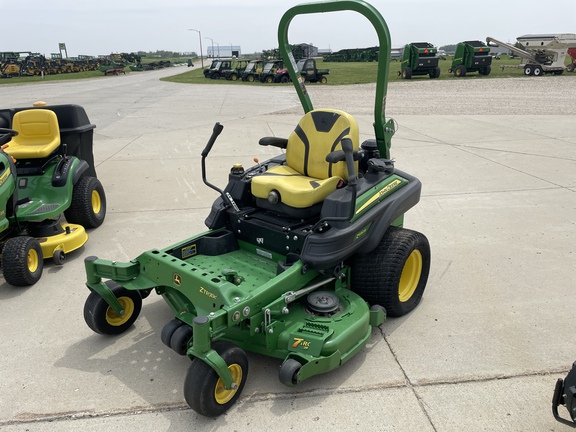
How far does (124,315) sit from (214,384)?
1163 millimetres

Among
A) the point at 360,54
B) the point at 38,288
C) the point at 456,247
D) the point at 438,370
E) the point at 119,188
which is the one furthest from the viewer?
the point at 360,54

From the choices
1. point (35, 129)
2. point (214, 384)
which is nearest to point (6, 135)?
point (35, 129)

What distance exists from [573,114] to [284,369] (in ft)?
42.3

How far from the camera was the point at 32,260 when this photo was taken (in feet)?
13.3

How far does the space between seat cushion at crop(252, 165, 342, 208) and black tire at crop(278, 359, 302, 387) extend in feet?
3.62

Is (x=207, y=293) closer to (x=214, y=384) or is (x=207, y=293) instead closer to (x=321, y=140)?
(x=214, y=384)

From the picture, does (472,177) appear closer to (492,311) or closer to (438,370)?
(492,311)

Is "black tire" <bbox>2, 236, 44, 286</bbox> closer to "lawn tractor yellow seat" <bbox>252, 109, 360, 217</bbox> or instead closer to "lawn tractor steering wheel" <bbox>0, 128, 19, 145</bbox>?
"lawn tractor steering wheel" <bbox>0, 128, 19, 145</bbox>

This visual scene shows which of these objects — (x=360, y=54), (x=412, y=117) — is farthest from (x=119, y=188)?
(x=360, y=54)

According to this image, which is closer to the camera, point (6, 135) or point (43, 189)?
point (6, 135)

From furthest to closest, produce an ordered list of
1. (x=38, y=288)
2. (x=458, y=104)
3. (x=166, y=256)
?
(x=458, y=104) < (x=38, y=288) < (x=166, y=256)

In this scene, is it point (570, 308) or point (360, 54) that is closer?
point (570, 308)

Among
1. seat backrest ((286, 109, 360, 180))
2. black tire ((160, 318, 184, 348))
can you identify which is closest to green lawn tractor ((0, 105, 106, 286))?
black tire ((160, 318, 184, 348))

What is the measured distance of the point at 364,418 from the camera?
2578mm
